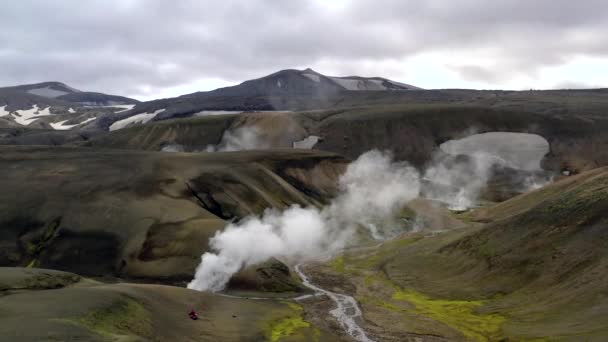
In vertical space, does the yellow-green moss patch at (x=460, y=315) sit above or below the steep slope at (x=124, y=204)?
below

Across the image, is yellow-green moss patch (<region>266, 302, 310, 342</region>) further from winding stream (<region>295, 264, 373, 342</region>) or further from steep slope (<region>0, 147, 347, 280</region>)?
steep slope (<region>0, 147, 347, 280</region>)

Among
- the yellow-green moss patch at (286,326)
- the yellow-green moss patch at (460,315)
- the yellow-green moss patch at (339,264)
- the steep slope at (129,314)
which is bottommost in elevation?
the yellow-green moss patch at (339,264)

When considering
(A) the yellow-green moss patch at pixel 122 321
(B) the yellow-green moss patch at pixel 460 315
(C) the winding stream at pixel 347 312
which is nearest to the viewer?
(A) the yellow-green moss patch at pixel 122 321

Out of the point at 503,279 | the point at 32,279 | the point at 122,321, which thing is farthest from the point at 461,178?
the point at 122,321

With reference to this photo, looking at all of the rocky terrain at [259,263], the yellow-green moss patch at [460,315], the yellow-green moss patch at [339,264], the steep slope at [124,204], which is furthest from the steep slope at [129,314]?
the yellow-green moss patch at [339,264]

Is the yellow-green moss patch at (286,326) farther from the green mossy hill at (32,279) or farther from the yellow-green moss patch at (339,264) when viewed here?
the yellow-green moss patch at (339,264)

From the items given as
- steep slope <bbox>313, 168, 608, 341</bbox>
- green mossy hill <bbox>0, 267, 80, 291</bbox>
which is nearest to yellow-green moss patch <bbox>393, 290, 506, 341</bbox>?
steep slope <bbox>313, 168, 608, 341</bbox>

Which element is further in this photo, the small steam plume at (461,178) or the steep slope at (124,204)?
the small steam plume at (461,178)

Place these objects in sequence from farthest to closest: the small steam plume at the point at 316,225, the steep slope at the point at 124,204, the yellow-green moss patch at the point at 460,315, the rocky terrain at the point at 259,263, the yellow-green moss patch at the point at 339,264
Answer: the yellow-green moss patch at the point at 339,264 → the steep slope at the point at 124,204 → the small steam plume at the point at 316,225 → the yellow-green moss patch at the point at 460,315 → the rocky terrain at the point at 259,263
